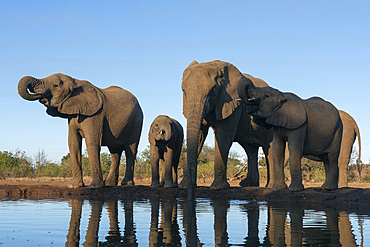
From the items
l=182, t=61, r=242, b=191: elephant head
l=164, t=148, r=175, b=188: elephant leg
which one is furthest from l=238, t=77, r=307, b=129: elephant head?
l=164, t=148, r=175, b=188: elephant leg

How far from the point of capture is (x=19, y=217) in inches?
289

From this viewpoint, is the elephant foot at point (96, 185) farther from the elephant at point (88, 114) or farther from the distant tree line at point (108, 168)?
the distant tree line at point (108, 168)

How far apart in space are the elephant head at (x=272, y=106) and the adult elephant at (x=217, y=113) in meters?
0.73

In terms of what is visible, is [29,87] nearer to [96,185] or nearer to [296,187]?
[96,185]

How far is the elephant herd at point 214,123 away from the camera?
1064cm

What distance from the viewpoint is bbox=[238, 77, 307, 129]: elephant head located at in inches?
418

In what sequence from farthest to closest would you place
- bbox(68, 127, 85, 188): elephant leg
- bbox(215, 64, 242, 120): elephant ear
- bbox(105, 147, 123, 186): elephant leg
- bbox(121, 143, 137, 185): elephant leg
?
bbox(105, 147, 123, 186): elephant leg
bbox(121, 143, 137, 185): elephant leg
bbox(68, 127, 85, 188): elephant leg
bbox(215, 64, 242, 120): elephant ear

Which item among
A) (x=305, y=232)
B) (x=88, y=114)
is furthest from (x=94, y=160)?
(x=305, y=232)

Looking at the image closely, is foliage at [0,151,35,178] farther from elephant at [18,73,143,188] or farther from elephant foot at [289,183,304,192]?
elephant foot at [289,183,304,192]

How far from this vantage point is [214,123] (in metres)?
11.8

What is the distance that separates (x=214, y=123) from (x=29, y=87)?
5543mm

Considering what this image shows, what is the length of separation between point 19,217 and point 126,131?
8.28m

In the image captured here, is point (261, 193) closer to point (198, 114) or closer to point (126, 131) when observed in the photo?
point (198, 114)

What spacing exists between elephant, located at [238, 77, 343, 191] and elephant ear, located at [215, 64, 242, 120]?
2.14ft
